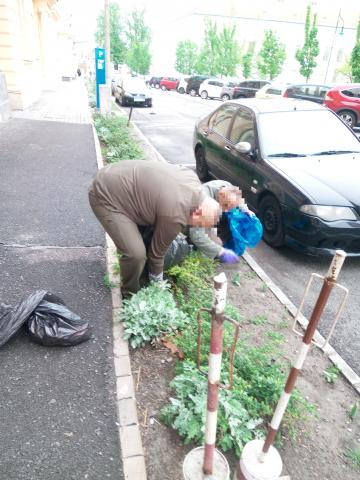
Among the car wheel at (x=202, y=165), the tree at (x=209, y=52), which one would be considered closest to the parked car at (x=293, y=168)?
the car wheel at (x=202, y=165)

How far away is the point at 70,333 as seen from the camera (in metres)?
2.75

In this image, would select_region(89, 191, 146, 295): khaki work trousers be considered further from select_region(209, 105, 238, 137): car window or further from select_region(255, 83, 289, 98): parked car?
select_region(255, 83, 289, 98): parked car

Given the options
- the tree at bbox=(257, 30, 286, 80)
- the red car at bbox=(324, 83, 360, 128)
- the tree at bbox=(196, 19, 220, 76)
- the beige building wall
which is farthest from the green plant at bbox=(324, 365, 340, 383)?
the tree at bbox=(196, 19, 220, 76)

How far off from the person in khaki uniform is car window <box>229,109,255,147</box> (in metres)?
2.67

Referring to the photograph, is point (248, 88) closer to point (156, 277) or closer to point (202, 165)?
point (202, 165)

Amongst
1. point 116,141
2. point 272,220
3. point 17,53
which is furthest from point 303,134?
point 17,53

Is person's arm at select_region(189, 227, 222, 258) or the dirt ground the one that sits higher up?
person's arm at select_region(189, 227, 222, 258)

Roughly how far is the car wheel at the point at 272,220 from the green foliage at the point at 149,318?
201 cm

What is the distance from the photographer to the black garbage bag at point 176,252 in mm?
3516

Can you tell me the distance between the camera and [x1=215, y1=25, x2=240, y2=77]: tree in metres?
40.8

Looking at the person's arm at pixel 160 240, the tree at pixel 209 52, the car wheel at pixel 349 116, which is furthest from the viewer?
the tree at pixel 209 52

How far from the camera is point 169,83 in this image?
122 ft

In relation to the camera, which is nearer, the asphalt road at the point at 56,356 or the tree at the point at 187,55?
the asphalt road at the point at 56,356

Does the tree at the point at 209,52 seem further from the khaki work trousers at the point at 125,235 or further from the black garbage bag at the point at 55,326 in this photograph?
the black garbage bag at the point at 55,326
